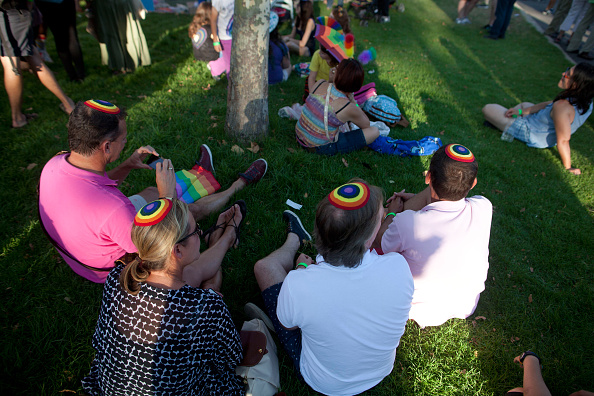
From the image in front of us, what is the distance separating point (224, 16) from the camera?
612 cm

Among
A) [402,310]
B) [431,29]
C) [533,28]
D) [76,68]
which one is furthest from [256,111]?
[533,28]

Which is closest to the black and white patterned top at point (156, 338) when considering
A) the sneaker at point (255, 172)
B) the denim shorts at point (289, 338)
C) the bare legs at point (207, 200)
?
the denim shorts at point (289, 338)

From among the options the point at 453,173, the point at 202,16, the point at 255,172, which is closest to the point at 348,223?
the point at 453,173

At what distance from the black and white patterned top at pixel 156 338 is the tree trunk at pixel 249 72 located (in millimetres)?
2928

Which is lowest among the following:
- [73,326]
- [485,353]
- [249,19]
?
[485,353]

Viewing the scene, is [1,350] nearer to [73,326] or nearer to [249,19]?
[73,326]

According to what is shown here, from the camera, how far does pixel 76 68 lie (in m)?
6.09

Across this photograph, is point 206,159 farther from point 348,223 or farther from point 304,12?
point 304,12

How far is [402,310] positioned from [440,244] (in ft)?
2.34

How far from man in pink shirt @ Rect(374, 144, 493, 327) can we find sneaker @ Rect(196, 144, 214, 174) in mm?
2406

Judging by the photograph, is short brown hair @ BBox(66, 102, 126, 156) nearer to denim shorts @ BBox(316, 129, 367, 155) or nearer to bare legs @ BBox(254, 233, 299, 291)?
bare legs @ BBox(254, 233, 299, 291)

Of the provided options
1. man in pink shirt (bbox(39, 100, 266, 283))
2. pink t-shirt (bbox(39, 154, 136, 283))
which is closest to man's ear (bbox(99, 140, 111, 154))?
man in pink shirt (bbox(39, 100, 266, 283))

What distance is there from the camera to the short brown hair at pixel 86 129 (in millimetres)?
2289

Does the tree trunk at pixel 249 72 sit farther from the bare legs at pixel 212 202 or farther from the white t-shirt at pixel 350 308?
the white t-shirt at pixel 350 308
